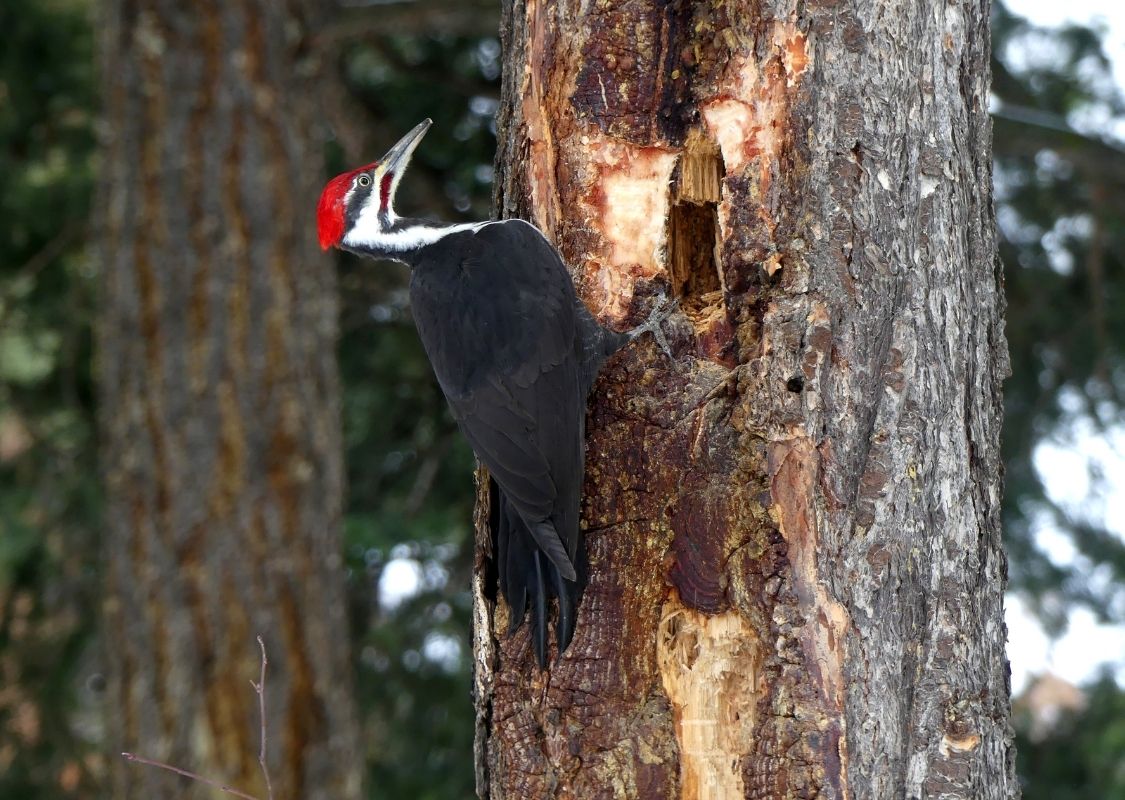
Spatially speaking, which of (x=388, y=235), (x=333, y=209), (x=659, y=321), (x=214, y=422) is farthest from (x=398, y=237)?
(x=659, y=321)

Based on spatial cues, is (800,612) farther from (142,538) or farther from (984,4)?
(142,538)

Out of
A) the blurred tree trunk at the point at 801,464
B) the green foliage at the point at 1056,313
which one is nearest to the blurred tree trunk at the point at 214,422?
the blurred tree trunk at the point at 801,464

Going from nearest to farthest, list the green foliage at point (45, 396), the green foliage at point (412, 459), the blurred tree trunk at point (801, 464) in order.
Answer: the blurred tree trunk at point (801, 464), the green foliage at point (412, 459), the green foliage at point (45, 396)

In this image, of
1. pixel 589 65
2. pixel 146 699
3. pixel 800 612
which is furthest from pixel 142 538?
pixel 800 612

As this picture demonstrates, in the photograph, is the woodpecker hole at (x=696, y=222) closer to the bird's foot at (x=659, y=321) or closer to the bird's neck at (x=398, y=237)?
the bird's foot at (x=659, y=321)

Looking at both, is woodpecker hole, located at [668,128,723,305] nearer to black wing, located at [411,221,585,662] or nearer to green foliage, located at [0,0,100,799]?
black wing, located at [411,221,585,662]

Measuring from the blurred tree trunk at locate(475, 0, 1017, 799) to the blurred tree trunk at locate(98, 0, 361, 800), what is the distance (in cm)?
194

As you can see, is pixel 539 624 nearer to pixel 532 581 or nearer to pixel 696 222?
pixel 532 581

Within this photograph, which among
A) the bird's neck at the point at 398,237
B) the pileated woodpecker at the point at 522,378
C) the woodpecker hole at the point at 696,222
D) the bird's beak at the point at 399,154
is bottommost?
the pileated woodpecker at the point at 522,378

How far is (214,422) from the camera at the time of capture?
13.8 ft

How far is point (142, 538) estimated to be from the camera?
4168mm

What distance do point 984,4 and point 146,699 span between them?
3280mm

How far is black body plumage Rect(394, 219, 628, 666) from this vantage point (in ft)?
7.79

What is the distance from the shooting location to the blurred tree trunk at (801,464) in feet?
6.86
